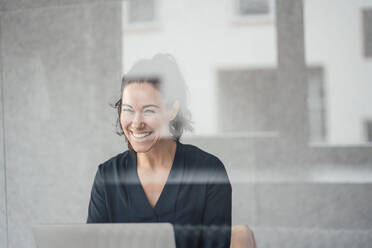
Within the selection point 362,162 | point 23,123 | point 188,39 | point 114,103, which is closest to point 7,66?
point 23,123

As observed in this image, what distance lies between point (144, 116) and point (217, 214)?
0.53 m

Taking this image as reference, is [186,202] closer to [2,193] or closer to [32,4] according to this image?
[2,193]

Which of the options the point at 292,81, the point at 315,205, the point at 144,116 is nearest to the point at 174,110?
the point at 144,116

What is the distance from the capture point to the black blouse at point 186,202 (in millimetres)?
1404

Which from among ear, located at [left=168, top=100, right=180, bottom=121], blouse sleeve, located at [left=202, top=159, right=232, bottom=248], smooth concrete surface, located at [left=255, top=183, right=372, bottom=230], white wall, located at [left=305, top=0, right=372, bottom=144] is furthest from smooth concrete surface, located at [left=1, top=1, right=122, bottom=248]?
white wall, located at [left=305, top=0, right=372, bottom=144]

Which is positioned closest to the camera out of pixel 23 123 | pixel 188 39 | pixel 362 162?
pixel 362 162

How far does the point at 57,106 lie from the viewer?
1.60 meters

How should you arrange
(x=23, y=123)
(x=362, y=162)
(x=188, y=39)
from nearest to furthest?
1. (x=362, y=162)
2. (x=188, y=39)
3. (x=23, y=123)

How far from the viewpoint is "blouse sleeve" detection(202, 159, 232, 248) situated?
140cm

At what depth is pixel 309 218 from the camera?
1.39 metres

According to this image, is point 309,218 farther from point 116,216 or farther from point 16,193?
point 16,193

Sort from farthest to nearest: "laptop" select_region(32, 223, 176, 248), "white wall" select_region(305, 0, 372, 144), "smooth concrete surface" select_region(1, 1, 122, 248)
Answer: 1. "smooth concrete surface" select_region(1, 1, 122, 248)
2. "white wall" select_region(305, 0, 372, 144)
3. "laptop" select_region(32, 223, 176, 248)

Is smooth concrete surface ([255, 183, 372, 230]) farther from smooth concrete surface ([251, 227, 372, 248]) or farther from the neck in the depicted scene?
the neck

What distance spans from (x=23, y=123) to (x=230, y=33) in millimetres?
1096
